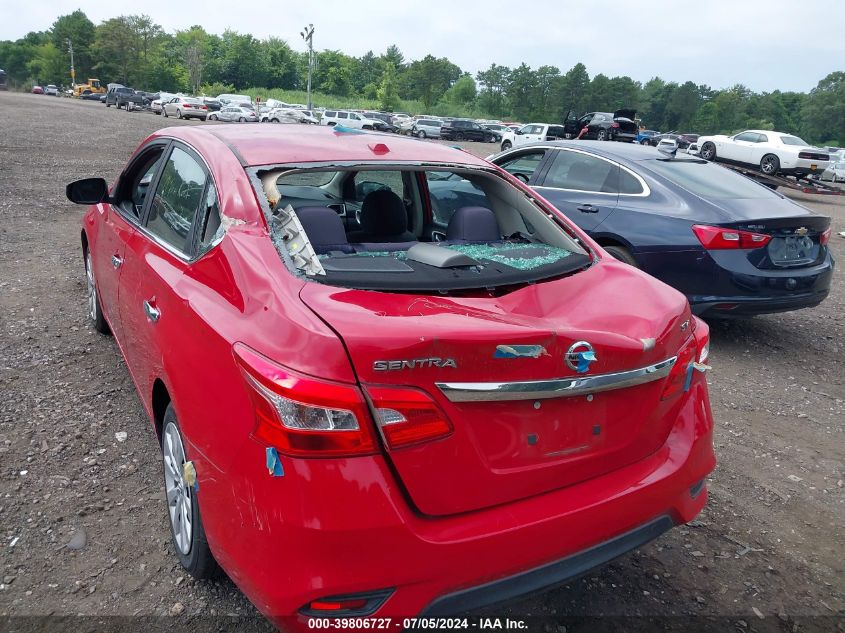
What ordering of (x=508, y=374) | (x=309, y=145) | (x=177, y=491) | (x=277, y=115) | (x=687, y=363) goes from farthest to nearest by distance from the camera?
(x=277, y=115), (x=309, y=145), (x=177, y=491), (x=687, y=363), (x=508, y=374)

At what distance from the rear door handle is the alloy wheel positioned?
0.42 m

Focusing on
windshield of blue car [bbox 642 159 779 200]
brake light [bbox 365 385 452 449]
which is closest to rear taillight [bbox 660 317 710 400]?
brake light [bbox 365 385 452 449]

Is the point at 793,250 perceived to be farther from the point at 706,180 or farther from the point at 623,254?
the point at 623,254

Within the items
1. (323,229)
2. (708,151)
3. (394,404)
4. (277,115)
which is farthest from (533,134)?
(394,404)

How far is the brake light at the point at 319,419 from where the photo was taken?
1.67 metres

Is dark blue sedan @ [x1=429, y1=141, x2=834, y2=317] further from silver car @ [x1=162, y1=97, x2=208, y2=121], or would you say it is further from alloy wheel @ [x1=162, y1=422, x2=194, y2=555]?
silver car @ [x1=162, y1=97, x2=208, y2=121]

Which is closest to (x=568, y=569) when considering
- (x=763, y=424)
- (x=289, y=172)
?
(x=289, y=172)

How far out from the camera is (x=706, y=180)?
5.78m

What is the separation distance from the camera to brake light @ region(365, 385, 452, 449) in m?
1.69

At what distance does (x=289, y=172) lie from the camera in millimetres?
2596

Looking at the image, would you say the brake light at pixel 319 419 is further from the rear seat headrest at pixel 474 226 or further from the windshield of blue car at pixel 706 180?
the windshield of blue car at pixel 706 180

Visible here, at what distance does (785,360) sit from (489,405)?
4508mm

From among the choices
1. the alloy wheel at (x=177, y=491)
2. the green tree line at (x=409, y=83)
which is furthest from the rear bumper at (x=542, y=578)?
the green tree line at (x=409, y=83)

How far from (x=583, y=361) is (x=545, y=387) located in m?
0.15
